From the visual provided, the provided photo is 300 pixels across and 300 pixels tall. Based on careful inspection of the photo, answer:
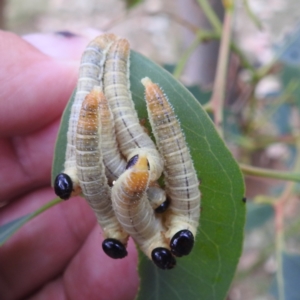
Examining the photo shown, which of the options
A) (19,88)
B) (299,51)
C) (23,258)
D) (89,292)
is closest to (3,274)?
(23,258)

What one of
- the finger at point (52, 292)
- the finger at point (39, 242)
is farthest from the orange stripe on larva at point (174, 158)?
the finger at point (52, 292)

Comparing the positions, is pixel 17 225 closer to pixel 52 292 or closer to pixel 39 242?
pixel 39 242

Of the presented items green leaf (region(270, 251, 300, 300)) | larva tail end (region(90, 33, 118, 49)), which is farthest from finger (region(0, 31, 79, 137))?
green leaf (region(270, 251, 300, 300))

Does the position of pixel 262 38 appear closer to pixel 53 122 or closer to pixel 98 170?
pixel 53 122

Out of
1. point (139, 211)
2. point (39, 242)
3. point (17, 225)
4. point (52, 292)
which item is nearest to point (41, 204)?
point (39, 242)

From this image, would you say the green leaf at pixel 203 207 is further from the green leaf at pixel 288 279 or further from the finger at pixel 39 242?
the finger at pixel 39 242

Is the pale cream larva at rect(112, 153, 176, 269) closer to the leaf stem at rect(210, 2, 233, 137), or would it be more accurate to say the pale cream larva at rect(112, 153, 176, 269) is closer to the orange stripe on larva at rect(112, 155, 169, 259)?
the orange stripe on larva at rect(112, 155, 169, 259)
